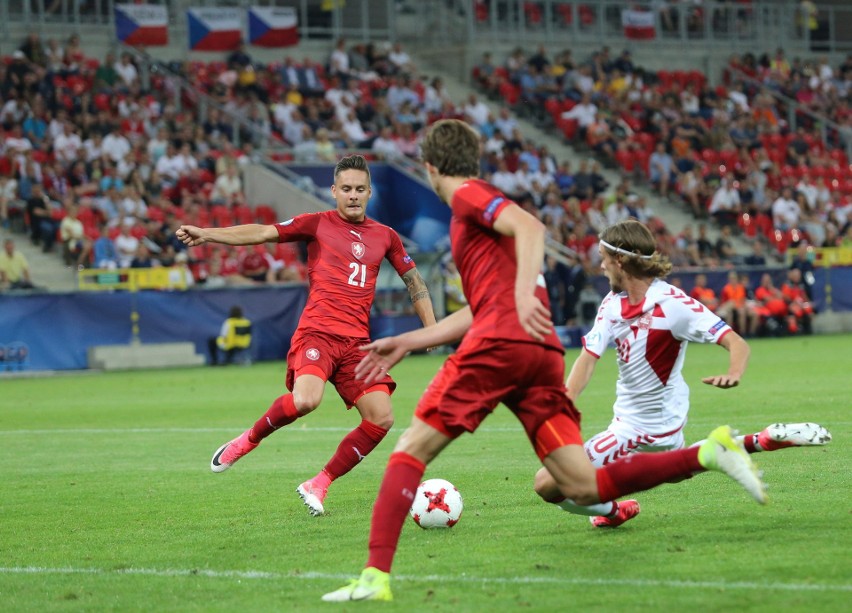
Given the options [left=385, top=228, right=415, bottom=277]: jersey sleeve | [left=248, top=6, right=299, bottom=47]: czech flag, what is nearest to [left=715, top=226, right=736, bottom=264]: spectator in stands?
[left=248, top=6, right=299, bottom=47]: czech flag

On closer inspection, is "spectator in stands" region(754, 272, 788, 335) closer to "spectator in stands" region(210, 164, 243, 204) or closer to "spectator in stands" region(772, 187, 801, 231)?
"spectator in stands" region(772, 187, 801, 231)

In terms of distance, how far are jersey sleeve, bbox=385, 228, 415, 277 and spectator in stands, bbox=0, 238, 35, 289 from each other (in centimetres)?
1696

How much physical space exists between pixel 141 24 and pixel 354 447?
2675cm

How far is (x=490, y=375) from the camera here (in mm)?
6168

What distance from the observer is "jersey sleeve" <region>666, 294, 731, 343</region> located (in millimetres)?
7379

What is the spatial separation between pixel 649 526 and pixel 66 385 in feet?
51.9

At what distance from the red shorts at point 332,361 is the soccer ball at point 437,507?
1315 millimetres

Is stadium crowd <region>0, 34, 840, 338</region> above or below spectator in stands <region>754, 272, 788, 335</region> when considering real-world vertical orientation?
above

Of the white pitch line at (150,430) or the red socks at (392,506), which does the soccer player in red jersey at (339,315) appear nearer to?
the red socks at (392,506)

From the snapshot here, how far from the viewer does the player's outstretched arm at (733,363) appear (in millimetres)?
6918

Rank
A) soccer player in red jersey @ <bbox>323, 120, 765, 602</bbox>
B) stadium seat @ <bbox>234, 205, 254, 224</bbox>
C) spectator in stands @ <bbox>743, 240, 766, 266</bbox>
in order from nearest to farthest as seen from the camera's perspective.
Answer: soccer player in red jersey @ <bbox>323, 120, 765, 602</bbox> < stadium seat @ <bbox>234, 205, 254, 224</bbox> < spectator in stands @ <bbox>743, 240, 766, 266</bbox>

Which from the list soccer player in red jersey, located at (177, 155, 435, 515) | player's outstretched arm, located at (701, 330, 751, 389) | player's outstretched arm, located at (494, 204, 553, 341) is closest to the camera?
player's outstretched arm, located at (494, 204, 553, 341)

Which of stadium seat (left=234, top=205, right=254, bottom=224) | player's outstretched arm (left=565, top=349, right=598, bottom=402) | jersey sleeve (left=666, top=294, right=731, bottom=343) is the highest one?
jersey sleeve (left=666, top=294, right=731, bottom=343)

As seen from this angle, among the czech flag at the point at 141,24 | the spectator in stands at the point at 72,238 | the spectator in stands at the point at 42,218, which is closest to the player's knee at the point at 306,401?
the spectator in stands at the point at 72,238
